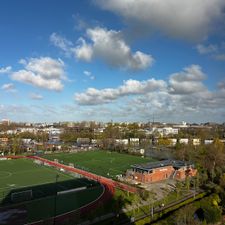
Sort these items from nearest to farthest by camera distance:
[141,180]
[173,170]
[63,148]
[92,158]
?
1. [141,180]
2. [173,170]
3. [92,158]
4. [63,148]

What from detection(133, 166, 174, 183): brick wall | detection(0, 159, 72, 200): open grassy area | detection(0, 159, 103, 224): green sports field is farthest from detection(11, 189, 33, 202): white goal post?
detection(133, 166, 174, 183): brick wall

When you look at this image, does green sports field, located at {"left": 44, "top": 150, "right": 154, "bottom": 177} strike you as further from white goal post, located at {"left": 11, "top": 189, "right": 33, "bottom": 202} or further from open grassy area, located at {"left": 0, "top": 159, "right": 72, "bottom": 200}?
white goal post, located at {"left": 11, "top": 189, "right": 33, "bottom": 202}

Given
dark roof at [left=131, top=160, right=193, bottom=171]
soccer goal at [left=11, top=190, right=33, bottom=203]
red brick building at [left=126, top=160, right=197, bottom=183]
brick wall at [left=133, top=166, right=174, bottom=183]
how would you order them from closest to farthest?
1. soccer goal at [left=11, top=190, right=33, bottom=203]
2. brick wall at [left=133, top=166, right=174, bottom=183]
3. red brick building at [left=126, top=160, right=197, bottom=183]
4. dark roof at [left=131, top=160, right=193, bottom=171]

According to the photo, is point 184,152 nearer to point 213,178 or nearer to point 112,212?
point 213,178

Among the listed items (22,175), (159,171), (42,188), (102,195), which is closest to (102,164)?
(159,171)

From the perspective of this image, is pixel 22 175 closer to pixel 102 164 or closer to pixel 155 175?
pixel 102 164

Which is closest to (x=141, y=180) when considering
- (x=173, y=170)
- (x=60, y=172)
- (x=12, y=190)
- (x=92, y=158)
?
(x=173, y=170)
